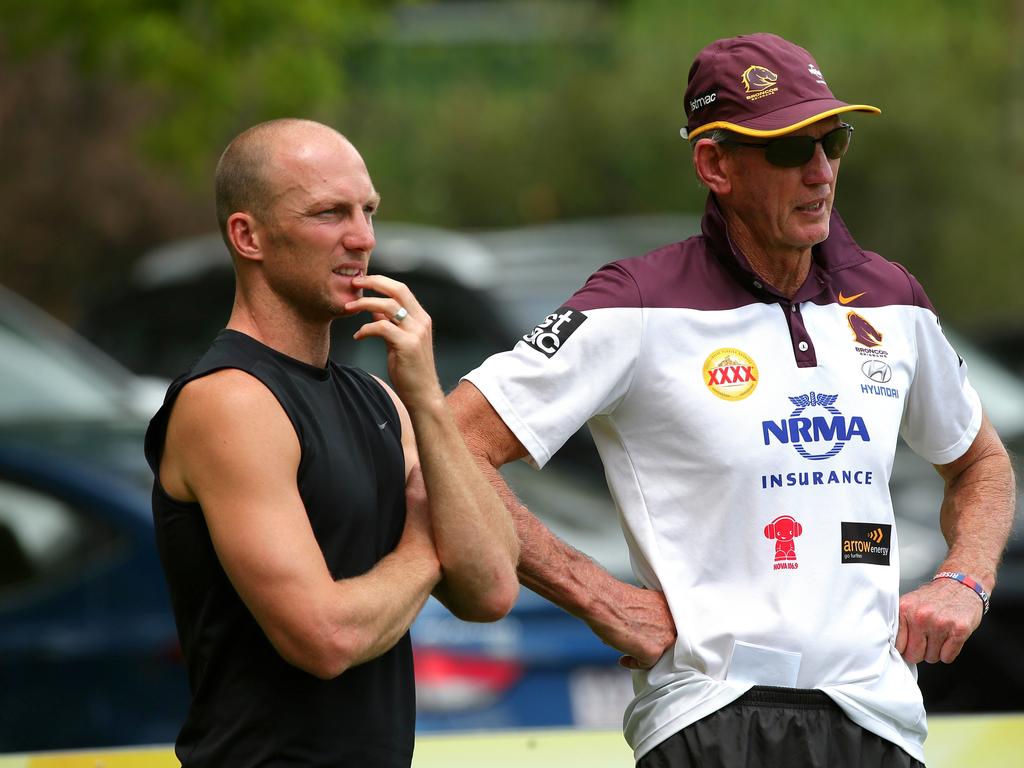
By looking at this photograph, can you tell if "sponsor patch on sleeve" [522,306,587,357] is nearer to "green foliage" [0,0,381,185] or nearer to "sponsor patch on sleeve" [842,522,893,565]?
"sponsor patch on sleeve" [842,522,893,565]

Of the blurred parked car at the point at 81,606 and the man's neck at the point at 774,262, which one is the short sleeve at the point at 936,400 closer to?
the man's neck at the point at 774,262

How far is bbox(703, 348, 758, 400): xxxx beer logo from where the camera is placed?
11.0 ft

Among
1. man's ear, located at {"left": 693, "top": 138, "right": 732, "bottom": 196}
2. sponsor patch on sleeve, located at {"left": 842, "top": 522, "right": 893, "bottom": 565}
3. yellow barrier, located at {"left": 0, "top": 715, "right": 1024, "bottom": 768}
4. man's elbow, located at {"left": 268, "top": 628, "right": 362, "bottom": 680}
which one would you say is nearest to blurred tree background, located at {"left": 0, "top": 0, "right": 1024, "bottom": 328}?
yellow barrier, located at {"left": 0, "top": 715, "right": 1024, "bottom": 768}

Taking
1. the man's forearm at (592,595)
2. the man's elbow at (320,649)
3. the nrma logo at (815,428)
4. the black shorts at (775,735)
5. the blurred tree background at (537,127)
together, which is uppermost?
the nrma logo at (815,428)

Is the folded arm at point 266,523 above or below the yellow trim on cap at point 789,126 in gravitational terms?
below

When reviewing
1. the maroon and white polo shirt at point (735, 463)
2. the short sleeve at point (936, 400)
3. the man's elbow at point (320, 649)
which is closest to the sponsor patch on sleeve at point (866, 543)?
the maroon and white polo shirt at point (735, 463)

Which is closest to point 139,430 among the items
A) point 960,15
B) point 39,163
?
point 39,163

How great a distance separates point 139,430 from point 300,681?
14.1 ft

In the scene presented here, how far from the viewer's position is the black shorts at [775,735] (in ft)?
10.8

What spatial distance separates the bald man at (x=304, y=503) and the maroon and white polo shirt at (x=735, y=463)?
13.2 inches

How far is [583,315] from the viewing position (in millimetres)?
3385

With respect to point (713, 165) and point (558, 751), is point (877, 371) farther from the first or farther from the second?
point (558, 751)

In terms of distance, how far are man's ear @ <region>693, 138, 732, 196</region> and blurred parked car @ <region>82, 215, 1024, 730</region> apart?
8.06 feet

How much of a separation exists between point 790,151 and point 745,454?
0.62 metres
